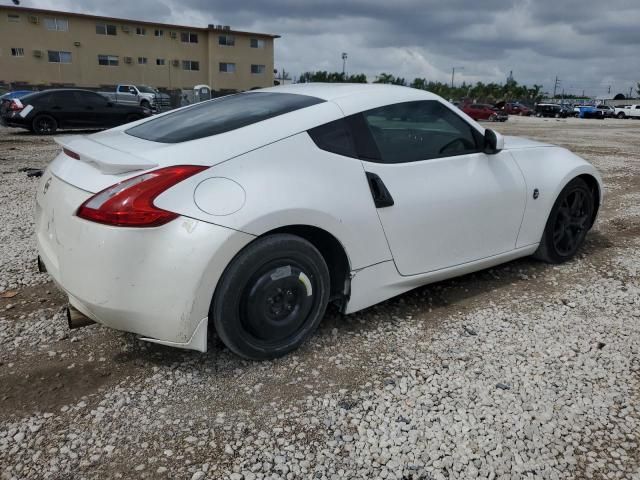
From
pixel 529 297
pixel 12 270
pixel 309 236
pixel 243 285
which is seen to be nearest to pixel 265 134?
pixel 309 236

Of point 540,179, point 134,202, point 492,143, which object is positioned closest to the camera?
point 134,202

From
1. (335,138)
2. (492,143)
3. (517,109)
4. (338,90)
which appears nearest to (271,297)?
(335,138)

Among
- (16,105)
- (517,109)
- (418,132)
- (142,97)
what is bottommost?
(418,132)

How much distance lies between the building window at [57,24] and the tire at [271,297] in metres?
47.1

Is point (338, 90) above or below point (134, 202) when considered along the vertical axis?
above

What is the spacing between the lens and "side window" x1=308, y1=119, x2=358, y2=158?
280cm

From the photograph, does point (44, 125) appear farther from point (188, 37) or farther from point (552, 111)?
point (552, 111)

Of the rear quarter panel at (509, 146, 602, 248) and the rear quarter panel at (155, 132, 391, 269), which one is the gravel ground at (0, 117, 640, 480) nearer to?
the rear quarter panel at (509, 146, 602, 248)

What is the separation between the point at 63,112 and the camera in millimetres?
15602

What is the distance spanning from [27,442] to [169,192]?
3.99 ft

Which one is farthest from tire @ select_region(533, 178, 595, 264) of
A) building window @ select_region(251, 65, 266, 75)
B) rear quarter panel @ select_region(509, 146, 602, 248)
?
building window @ select_region(251, 65, 266, 75)

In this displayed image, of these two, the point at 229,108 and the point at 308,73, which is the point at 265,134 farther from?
the point at 308,73

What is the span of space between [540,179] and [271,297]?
7.91 feet

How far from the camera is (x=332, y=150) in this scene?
282 centimetres
